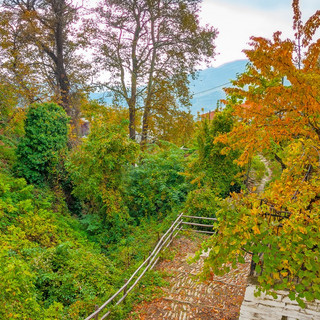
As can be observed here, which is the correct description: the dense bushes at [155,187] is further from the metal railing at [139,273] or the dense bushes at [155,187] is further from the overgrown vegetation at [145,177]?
the metal railing at [139,273]

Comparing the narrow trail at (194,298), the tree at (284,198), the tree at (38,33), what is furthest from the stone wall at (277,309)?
the tree at (38,33)

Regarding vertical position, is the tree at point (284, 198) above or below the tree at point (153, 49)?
below

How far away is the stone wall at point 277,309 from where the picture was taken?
4891 mm

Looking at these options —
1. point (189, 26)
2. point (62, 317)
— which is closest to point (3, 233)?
point (62, 317)

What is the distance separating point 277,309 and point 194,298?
2.57m

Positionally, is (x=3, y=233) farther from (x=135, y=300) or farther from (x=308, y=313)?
(x=308, y=313)

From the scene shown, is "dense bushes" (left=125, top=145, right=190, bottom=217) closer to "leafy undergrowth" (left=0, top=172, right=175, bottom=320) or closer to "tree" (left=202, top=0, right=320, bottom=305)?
"leafy undergrowth" (left=0, top=172, right=175, bottom=320)

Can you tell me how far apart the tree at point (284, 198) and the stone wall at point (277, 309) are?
0.35m

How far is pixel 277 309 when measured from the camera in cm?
503

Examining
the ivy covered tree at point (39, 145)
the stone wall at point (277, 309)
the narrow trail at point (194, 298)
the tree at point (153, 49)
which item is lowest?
the narrow trail at point (194, 298)

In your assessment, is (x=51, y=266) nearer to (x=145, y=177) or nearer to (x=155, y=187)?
(x=155, y=187)

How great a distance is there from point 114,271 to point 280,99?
6.51 metres

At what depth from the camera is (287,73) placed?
5.02 meters

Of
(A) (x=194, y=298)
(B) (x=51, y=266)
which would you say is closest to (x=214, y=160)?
(A) (x=194, y=298)
